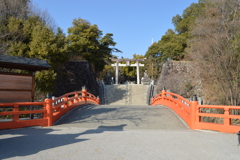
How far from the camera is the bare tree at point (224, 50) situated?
13562 mm

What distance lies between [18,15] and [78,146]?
59.2 feet

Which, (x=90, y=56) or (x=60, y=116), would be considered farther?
(x=90, y=56)

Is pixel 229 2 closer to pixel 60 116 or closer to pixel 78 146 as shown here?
pixel 60 116

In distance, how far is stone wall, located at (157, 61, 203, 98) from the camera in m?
24.6

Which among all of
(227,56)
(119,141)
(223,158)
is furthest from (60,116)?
(227,56)

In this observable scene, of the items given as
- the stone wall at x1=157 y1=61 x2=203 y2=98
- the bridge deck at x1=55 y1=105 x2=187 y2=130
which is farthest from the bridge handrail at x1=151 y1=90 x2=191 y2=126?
the stone wall at x1=157 y1=61 x2=203 y2=98

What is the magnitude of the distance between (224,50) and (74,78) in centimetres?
1707

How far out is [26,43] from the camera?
17359 mm

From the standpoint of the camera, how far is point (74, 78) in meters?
26.1

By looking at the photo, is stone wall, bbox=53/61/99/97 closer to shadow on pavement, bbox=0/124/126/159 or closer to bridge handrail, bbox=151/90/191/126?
bridge handrail, bbox=151/90/191/126

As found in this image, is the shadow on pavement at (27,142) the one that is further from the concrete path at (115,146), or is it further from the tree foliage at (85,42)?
the tree foliage at (85,42)

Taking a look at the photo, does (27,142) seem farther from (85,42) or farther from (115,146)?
(85,42)

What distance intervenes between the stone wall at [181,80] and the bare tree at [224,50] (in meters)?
7.42

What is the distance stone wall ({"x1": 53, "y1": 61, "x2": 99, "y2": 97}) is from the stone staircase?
2.69 metres
